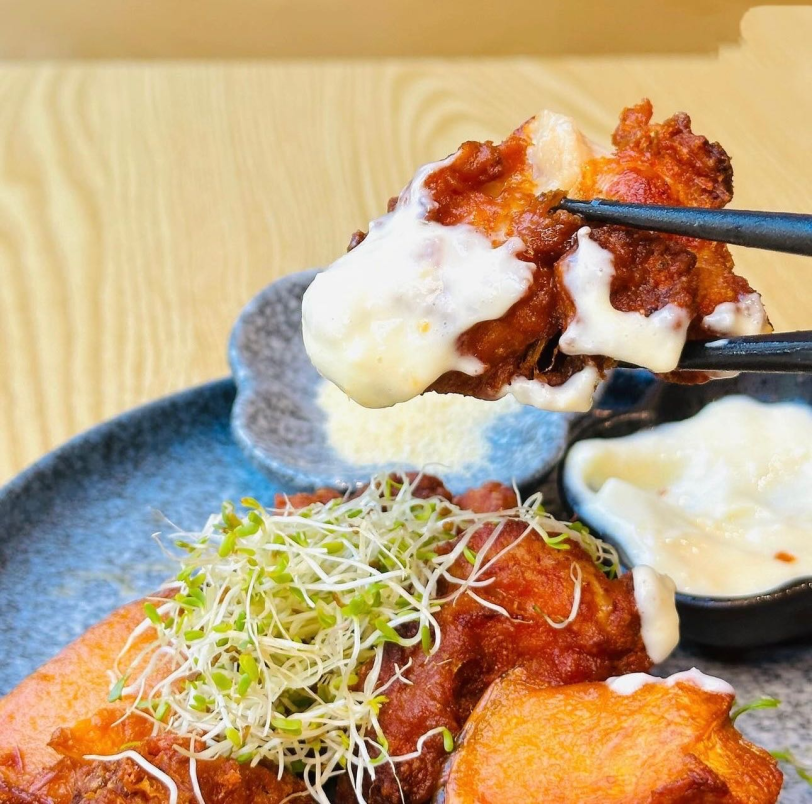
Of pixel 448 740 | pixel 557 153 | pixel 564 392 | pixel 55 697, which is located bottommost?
pixel 55 697

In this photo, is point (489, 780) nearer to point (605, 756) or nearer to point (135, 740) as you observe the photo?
point (605, 756)

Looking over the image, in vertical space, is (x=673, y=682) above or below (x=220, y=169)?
above

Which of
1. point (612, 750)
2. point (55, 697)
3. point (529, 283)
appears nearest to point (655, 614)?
point (612, 750)

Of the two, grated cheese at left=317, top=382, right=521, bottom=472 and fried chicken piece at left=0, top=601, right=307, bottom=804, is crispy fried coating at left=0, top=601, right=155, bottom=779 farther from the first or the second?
grated cheese at left=317, top=382, right=521, bottom=472

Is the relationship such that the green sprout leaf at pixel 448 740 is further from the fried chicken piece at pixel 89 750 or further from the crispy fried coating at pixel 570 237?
the crispy fried coating at pixel 570 237

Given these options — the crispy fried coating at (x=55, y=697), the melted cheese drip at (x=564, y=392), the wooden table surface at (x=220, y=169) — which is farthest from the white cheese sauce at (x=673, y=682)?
the wooden table surface at (x=220, y=169)

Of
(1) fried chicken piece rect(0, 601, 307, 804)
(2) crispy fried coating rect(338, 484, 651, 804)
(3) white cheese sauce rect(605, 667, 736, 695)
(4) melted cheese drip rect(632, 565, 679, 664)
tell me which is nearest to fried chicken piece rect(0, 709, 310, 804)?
(1) fried chicken piece rect(0, 601, 307, 804)

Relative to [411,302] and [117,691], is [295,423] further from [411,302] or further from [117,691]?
[411,302]

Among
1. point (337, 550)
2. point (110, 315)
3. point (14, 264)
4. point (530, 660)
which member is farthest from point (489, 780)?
point (14, 264)
